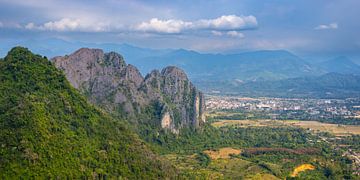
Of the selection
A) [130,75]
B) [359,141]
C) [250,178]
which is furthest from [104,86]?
[359,141]

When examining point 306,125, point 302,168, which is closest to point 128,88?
point 302,168

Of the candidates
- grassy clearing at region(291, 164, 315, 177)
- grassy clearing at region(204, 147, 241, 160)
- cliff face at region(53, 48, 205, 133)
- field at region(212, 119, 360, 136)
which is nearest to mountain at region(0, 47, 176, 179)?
grassy clearing at region(291, 164, 315, 177)

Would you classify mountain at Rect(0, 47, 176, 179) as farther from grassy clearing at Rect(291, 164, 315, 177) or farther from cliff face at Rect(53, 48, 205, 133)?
cliff face at Rect(53, 48, 205, 133)

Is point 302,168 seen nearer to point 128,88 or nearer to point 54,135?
point 128,88

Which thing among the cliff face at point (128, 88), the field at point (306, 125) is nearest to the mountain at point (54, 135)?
the cliff face at point (128, 88)

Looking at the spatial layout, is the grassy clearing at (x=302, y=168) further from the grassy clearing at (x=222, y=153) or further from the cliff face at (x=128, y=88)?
the cliff face at (x=128, y=88)
